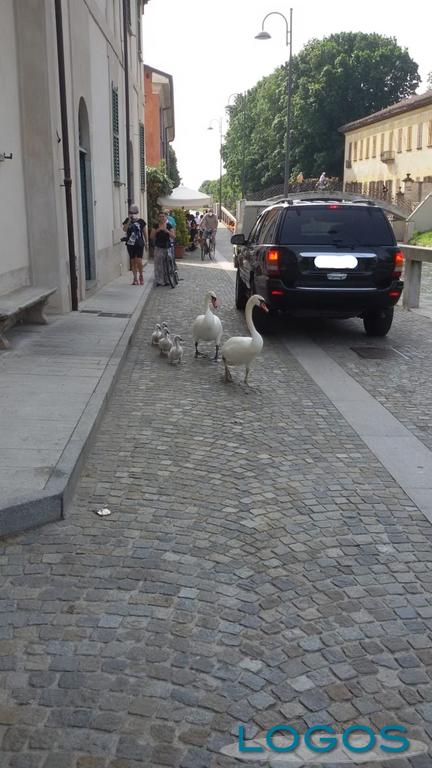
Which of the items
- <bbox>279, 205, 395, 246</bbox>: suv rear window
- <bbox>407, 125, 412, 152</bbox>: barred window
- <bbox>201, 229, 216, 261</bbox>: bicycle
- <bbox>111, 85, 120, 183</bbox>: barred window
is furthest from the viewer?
<bbox>407, 125, 412, 152</bbox>: barred window

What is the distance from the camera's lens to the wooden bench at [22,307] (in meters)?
8.44

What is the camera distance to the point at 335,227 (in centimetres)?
1027

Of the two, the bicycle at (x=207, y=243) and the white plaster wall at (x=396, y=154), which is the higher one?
the white plaster wall at (x=396, y=154)

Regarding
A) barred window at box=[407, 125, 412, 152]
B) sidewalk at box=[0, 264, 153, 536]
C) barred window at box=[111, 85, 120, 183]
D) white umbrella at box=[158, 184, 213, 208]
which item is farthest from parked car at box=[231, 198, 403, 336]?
barred window at box=[407, 125, 412, 152]

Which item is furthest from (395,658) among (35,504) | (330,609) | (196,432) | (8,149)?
(8,149)

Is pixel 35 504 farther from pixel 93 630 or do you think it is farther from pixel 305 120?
pixel 305 120

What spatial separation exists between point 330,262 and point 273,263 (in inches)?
28.6

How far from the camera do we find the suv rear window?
10.1 metres

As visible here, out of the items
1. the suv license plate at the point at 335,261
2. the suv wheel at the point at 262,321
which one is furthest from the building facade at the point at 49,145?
the suv license plate at the point at 335,261

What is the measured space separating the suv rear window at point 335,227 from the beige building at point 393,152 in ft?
123

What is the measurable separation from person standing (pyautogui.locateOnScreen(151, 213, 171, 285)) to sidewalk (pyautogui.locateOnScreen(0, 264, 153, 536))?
5.75m

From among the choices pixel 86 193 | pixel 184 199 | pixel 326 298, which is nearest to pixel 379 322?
pixel 326 298

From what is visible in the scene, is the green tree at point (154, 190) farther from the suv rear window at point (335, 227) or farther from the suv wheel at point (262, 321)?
the suv rear window at point (335, 227)

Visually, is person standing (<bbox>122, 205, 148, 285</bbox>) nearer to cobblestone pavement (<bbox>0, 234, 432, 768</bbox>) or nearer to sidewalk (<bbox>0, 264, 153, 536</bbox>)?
sidewalk (<bbox>0, 264, 153, 536</bbox>)
